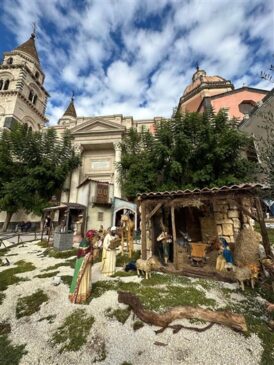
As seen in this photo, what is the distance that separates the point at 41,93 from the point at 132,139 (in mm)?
27532

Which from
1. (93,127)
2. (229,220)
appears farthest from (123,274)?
(93,127)

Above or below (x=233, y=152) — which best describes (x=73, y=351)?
below

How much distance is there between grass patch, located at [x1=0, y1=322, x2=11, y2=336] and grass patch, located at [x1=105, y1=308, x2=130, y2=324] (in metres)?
2.18

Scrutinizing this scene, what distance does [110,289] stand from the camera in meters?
5.84

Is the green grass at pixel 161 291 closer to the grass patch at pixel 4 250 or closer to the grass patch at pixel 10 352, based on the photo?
the grass patch at pixel 10 352

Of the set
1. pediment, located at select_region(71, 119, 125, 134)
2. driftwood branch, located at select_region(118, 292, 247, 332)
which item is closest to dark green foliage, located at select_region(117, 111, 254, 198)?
pediment, located at select_region(71, 119, 125, 134)

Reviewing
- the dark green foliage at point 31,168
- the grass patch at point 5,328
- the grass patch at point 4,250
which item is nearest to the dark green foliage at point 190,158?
the dark green foliage at point 31,168

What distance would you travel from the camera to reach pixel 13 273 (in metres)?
7.52

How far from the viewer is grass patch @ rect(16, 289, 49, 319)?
4.76m

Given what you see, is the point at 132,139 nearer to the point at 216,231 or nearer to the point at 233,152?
the point at 233,152

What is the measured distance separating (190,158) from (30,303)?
1525 cm

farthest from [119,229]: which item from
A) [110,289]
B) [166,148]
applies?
[166,148]

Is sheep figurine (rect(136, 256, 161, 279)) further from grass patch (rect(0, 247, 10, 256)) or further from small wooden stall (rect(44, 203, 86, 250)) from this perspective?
grass patch (rect(0, 247, 10, 256))

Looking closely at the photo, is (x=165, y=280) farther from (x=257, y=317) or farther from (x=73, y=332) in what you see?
(x=73, y=332)
